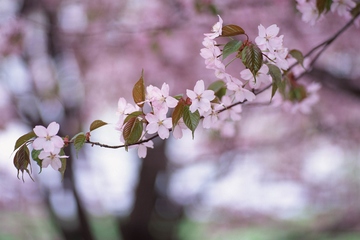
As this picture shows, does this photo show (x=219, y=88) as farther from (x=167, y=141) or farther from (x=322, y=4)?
(x=167, y=141)

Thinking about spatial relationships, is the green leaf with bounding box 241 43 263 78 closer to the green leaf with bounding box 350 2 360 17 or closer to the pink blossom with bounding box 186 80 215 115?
the pink blossom with bounding box 186 80 215 115

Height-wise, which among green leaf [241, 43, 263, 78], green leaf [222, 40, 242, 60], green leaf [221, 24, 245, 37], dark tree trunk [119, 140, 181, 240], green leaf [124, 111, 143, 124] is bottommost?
dark tree trunk [119, 140, 181, 240]

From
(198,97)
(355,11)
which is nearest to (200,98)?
(198,97)

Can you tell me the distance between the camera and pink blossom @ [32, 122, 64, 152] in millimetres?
855

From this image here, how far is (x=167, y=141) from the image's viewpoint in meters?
4.04

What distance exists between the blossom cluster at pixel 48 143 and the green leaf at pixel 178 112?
22 centimetres

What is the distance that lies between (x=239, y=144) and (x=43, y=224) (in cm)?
291

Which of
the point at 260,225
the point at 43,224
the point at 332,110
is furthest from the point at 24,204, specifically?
the point at 332,110

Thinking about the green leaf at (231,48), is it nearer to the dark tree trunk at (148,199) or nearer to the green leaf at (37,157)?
the green leaf at (37,157)

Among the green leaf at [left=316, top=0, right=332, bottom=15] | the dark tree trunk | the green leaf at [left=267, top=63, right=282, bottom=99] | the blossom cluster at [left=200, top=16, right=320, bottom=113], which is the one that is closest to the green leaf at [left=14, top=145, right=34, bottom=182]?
the blossom cluster at [left=200, top=16, right=320, bottom=113]

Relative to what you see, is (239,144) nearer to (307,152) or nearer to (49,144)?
(307,152)

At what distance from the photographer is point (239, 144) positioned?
4.29m

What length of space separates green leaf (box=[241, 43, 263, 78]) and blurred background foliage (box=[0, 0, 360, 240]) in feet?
4.51

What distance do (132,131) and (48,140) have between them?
17 cm
